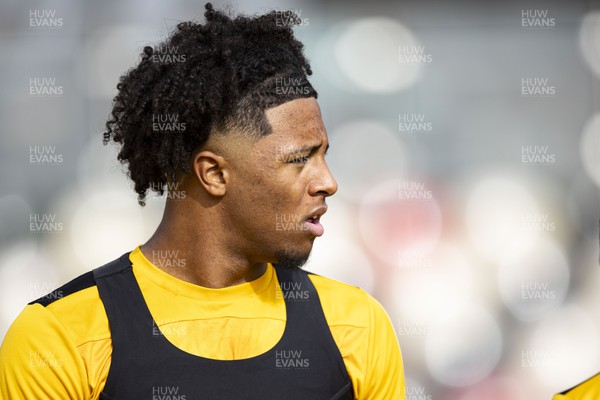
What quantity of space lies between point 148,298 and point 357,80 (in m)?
2.99

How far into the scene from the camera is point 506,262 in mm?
5113

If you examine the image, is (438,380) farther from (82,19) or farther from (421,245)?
(82,19)

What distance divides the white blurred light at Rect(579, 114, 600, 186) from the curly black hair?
3.05 m

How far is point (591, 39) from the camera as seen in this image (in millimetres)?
5234

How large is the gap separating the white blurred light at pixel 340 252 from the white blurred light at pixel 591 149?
4.88 ft

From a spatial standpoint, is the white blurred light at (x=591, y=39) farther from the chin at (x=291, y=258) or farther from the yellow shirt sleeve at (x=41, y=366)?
the yellow shirt sleeve at (x=41, y=366)

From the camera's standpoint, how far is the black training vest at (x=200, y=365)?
232 cm

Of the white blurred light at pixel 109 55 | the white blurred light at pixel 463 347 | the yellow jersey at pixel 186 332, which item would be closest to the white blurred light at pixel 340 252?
the white blurred light at pixel 463 347

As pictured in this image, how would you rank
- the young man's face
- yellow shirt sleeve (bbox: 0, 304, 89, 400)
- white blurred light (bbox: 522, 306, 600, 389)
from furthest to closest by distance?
1. white blurred light (bbox: 522, 306, 600, 389)
2. the young man's face
3. yellow shirt sleeve (bbox: 0, 304, 89, 400)

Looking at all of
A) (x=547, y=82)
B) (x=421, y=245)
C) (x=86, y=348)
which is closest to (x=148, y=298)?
(x=86, y=348)

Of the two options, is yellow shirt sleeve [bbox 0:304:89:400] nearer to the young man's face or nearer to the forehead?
the young man's face

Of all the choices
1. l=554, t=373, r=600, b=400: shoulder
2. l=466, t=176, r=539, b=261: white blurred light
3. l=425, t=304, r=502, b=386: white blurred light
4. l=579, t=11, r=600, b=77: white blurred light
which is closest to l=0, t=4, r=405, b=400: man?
l=554, t=373, r=600, b=400: shoulder

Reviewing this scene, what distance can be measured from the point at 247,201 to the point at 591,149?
341cm

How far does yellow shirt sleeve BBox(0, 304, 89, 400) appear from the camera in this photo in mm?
2242
